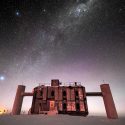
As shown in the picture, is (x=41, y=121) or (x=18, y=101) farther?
(x=18, y=101)

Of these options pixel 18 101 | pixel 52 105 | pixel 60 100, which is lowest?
pixel 52 105

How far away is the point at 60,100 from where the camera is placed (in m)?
37.2

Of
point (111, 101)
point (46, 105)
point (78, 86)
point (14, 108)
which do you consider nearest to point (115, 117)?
point (111, 101)

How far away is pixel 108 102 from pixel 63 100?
12.6 meters

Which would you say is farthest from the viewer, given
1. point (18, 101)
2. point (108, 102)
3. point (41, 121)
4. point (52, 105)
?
point (18, 101)

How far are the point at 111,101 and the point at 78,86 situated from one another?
9978 millimetres

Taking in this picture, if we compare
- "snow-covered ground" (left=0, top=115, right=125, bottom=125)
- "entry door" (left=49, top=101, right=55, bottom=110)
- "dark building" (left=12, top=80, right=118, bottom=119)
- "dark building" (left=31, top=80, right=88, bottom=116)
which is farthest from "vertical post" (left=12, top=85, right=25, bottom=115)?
"snow-covered ground" (left=0, top=115, right=125, bottom=125)

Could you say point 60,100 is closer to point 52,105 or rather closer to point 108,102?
point 52,105

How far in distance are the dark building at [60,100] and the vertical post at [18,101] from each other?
5.75 meters

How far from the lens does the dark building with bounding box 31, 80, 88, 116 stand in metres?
36.0

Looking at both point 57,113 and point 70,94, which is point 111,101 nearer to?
point 70,94

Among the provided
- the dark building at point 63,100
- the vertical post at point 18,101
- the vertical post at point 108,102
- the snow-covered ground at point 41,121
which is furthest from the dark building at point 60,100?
the snow-covered ground at point 41,121

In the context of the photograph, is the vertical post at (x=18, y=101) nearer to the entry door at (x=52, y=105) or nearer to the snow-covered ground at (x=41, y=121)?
the entry door at (x=52, y=105)

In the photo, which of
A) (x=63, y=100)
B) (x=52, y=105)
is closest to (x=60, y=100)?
(x=63, y=100)
